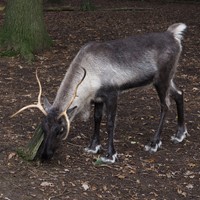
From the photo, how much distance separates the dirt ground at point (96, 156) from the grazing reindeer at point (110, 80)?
0.23 meters

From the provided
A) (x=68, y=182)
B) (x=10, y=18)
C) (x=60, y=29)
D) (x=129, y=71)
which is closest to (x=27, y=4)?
(x=10, y=18)

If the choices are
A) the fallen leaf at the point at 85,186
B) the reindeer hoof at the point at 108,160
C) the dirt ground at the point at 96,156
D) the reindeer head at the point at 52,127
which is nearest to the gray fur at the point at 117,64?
the reindeer head at the point at 52,127

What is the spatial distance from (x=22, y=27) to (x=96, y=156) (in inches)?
194

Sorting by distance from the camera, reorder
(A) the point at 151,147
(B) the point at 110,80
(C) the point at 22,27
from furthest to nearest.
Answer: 1. (C) the point at 22,27
2. (A) the point at 151,147
3. (B) the point at 110,80

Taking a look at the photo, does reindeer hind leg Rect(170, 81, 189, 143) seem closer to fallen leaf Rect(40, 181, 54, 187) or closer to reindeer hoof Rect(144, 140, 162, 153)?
reindeer hoof Rect(144, 140, 162, 153)

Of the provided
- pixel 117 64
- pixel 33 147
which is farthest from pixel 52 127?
pixel 117 64

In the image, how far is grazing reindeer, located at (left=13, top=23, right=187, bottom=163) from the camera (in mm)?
5316

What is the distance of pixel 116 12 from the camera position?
55.4ft

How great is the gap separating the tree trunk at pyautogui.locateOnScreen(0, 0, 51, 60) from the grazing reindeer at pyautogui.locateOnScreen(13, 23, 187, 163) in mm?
4270

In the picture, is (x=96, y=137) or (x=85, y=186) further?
(x=96, y=137)

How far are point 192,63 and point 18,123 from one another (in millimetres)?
4824

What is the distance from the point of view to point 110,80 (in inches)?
227

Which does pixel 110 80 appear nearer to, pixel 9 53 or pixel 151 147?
pixel 151 147

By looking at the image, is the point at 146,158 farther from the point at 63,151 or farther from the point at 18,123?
the point at 18,123
